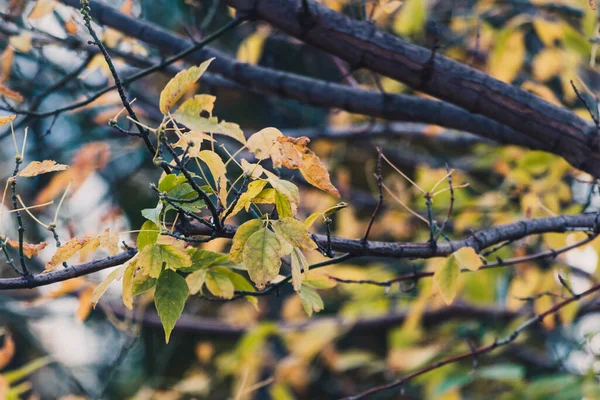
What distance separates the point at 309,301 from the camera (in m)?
0.80

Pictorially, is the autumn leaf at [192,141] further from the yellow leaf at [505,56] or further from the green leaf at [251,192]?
the yellow leaf at [505,56]

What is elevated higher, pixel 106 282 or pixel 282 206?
pixel 282 206

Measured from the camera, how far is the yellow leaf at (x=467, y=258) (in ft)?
2.72

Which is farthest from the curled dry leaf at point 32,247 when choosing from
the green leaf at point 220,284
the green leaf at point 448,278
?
the green leaf at point 448,278

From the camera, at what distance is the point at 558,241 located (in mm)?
1353

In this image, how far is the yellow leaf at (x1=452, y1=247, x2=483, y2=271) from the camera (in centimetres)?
83

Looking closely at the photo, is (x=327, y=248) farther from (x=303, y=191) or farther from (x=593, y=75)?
(x=593, y=75)

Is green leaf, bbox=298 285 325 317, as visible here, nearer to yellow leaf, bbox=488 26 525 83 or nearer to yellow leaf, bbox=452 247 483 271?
yellow leaf, bbox=452 247 483 271

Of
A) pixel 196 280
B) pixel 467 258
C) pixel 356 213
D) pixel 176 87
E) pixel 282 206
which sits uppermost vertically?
pixel 176 87

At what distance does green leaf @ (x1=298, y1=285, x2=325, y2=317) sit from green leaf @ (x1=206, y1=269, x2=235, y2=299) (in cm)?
11

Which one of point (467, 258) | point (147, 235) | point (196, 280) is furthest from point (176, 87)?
point (467, 258)

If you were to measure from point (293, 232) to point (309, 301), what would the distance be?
0.17 metres

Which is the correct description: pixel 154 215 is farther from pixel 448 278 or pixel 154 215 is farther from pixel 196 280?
pixel 448 278

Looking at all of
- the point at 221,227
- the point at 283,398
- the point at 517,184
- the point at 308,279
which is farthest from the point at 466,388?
the point at 221,227
